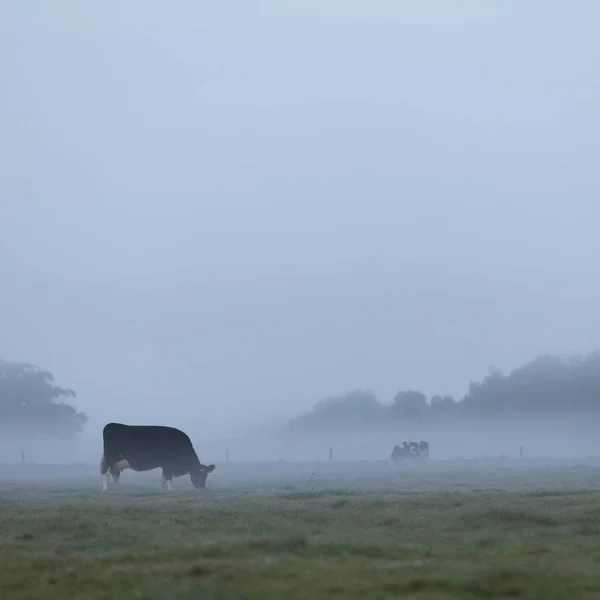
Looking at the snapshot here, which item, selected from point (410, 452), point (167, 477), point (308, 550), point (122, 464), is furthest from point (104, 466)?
point (410, 452)

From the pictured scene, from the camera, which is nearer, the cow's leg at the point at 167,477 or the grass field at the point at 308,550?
the grass field at the point at 308,550

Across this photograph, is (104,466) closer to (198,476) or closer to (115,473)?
(115,473)

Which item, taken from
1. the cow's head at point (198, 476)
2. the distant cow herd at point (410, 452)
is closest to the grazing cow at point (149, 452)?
the cow's head at point (198, 476)

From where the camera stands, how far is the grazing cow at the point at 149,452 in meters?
52.5

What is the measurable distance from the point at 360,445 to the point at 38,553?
16366 centimetres

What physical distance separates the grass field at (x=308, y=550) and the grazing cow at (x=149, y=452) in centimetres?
2003

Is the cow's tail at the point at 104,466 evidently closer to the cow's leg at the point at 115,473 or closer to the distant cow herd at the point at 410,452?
the cow's leg at the point at 115,473

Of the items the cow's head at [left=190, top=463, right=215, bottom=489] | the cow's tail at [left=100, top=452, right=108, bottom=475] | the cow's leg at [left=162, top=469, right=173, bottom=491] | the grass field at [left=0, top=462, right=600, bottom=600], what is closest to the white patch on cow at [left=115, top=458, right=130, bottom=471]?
the cow's tail at [left=100, top=452, right=108, bottom=475]

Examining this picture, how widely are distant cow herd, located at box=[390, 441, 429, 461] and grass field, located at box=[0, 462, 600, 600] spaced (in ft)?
263

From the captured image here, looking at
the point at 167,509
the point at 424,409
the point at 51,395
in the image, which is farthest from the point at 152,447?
the point at 424,409

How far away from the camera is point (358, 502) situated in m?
32.2

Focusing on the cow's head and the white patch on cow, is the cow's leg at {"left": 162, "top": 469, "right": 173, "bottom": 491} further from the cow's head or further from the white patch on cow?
the white patch on cow

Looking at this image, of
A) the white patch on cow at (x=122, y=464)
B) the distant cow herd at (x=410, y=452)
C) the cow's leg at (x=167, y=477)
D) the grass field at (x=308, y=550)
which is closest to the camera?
the grass field at (x=308, y=550)

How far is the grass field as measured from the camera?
A: 48.7 ft
